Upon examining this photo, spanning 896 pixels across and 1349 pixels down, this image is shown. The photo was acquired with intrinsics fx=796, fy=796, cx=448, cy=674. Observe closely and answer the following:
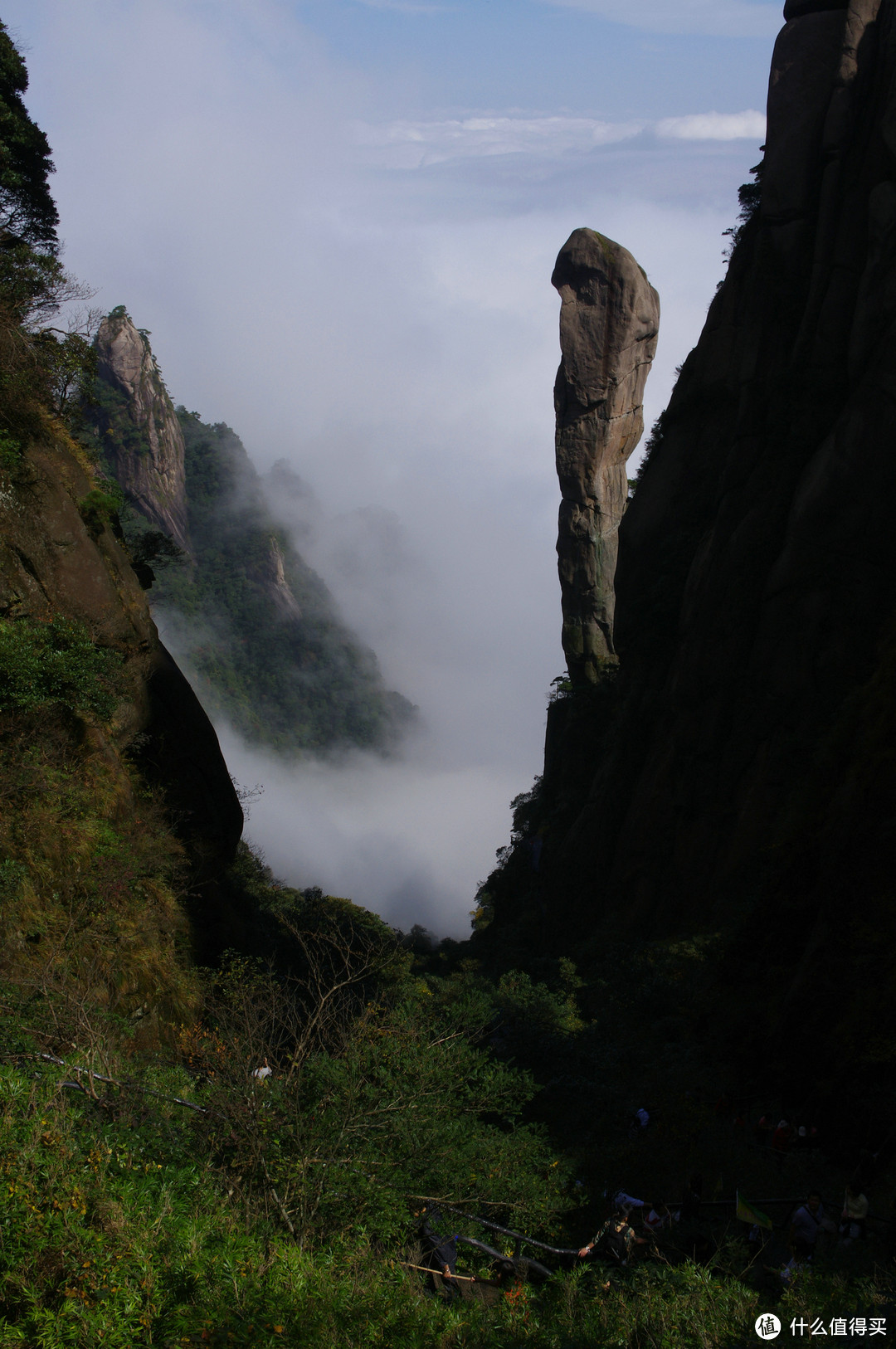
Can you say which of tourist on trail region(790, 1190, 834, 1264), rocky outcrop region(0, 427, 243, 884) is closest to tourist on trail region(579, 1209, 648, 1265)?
tourist on trail region(790, 1190, 834, 1264)

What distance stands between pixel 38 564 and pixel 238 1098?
11227 millimetres

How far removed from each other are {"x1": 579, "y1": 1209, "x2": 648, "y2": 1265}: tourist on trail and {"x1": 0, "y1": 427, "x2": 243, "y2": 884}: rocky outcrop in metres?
12.0

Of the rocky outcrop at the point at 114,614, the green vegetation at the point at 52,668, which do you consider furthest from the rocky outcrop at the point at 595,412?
the green vegetation at the point at 52,668

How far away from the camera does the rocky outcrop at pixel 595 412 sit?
38.1 m

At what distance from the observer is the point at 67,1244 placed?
5.46 m

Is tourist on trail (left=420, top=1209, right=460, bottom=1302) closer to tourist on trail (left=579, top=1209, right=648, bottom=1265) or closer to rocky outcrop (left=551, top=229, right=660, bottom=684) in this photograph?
tourist on trail (left=579, top=1209, right=648, bottom=1265)

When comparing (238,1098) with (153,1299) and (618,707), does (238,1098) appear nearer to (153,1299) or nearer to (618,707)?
(153,1299)

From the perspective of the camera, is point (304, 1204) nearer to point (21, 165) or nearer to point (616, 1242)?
point (616, 1242)

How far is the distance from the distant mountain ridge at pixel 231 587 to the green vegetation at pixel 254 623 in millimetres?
190

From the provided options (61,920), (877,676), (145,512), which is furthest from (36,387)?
(145,512)

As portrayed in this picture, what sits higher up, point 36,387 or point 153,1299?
point 36,387

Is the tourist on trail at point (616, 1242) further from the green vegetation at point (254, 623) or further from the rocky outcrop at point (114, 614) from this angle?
the green vegetation at point (254, 623)

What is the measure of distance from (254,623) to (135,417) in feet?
98.4

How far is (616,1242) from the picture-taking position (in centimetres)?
762
